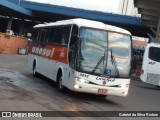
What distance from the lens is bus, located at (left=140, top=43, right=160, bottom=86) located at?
27406 millimetres

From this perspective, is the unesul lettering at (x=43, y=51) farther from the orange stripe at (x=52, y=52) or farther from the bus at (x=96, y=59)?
the bus at (x=96, y=59)

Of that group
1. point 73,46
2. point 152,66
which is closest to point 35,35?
point 152,66

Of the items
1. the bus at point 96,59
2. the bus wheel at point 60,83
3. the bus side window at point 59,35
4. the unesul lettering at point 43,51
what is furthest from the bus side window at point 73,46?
the unesul lettering at point 43,51

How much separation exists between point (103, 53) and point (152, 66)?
42.1ft

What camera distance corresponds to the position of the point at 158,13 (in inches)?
1778

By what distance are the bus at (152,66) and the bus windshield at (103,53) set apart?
39.5 feet

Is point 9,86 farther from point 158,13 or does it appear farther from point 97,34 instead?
point 158,13

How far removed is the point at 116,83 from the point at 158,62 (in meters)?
12.9

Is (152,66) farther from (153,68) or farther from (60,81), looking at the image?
(60,81)

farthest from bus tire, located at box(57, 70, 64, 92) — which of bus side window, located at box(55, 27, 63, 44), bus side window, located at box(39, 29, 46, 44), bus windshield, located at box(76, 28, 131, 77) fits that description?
bus side window, located at box(39, 29, 46, 44)

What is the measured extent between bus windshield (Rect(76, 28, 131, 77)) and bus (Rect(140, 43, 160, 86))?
473 inches

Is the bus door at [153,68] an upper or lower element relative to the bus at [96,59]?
lower

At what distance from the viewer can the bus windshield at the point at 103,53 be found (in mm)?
15164

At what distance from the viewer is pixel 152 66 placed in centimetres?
2758
